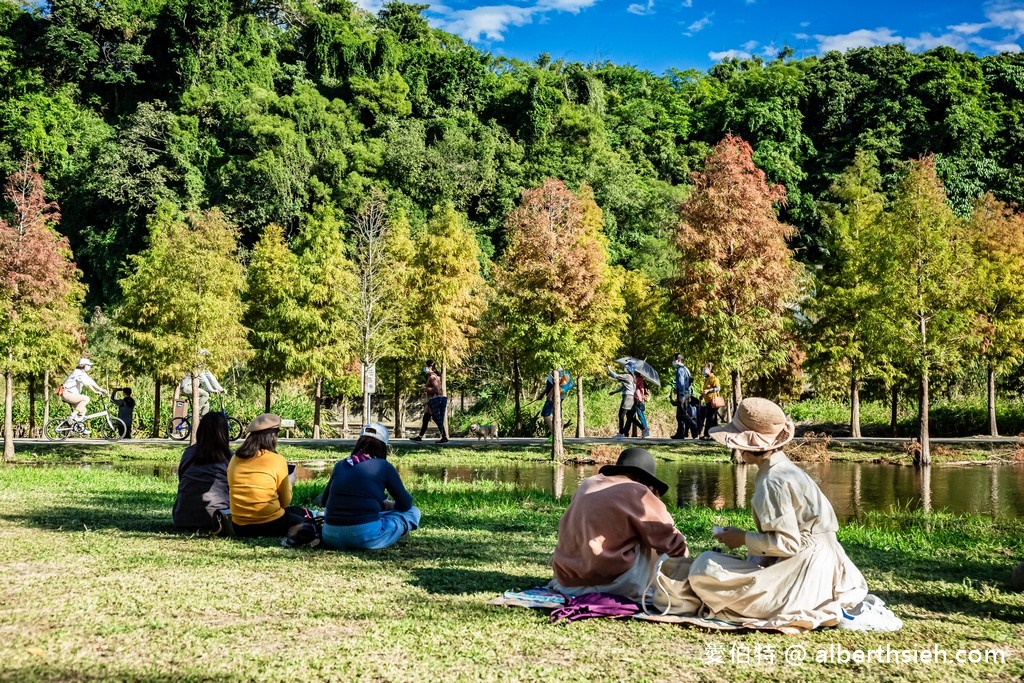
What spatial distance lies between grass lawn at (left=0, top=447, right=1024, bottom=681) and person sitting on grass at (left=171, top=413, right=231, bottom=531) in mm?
268

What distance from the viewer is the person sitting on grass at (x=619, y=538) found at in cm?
598

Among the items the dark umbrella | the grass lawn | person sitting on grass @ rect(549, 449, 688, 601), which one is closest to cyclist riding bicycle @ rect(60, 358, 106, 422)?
the grass lawn

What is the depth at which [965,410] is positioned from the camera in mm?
29875

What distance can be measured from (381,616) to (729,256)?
60.3 feet

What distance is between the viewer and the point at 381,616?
18.7 ft

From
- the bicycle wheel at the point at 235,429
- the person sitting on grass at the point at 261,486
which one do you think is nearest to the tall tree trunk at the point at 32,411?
the bicycle wheel at the point at 235,429

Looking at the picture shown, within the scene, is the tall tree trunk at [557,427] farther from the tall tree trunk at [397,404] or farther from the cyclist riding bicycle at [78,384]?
the cyclist riding bicycle at [78,384]

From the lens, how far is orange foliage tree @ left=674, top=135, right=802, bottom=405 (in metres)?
22.1

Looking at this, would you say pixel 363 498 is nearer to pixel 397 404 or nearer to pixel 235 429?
pixel 235 429

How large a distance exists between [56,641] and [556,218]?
1807 centimetres

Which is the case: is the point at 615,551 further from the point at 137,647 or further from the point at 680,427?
the point at 680,427

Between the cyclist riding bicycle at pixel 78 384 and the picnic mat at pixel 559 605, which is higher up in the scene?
the cyclist riding bicycle at pixel 78 384

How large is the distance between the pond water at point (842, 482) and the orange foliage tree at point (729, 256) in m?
3.45

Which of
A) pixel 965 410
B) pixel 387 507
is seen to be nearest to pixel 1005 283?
pixel 965 410
